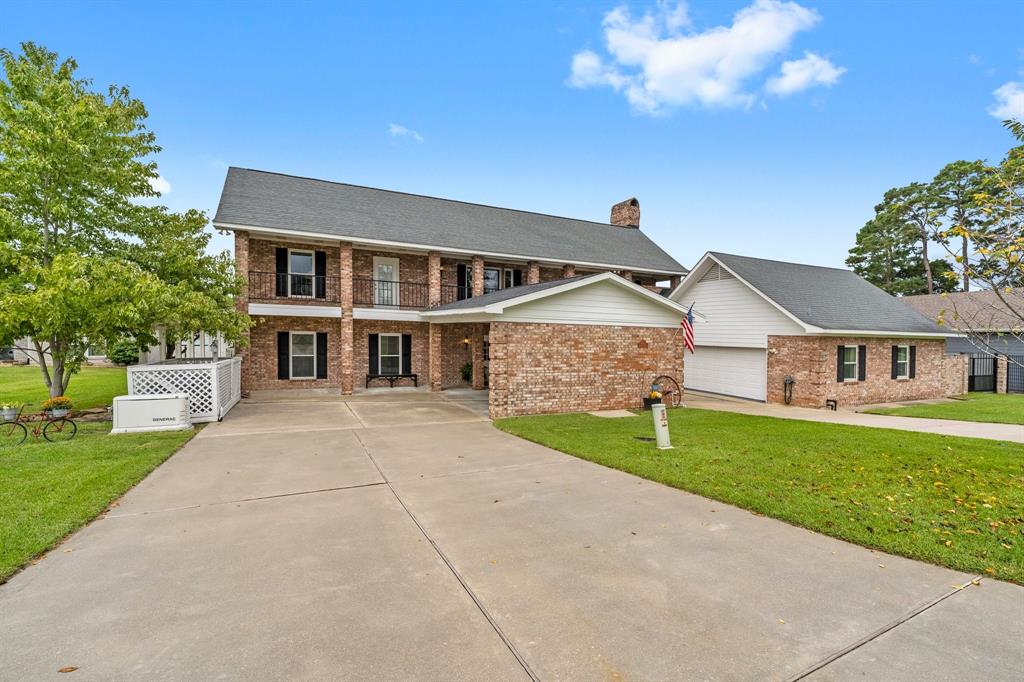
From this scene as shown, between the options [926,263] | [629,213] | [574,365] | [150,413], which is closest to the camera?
[150,413]

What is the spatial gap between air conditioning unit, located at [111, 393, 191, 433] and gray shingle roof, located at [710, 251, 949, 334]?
1711 cm

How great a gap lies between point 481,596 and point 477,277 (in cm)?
1542

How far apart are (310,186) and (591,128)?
1283 centimetres

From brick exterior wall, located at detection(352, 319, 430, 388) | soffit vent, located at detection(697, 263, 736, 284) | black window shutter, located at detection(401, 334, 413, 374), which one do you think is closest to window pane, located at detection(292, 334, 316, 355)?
brick exterior wall, located at detection(352, 319, 430, 388)

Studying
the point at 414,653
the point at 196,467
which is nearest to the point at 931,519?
the point at 414,653

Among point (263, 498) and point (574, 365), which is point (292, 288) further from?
point (263, 498)

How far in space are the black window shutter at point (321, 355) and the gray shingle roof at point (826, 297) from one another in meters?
15.5

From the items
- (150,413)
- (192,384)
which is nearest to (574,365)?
(192,384)

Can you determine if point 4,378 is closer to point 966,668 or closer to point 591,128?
point 591,128

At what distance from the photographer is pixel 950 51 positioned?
11.8 metres

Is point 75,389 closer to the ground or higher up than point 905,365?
closer to the ground

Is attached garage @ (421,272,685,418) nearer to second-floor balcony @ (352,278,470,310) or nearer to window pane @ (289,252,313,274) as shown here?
second-floor balcony @ (352,278,470,310)

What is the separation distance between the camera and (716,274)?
58.8ft

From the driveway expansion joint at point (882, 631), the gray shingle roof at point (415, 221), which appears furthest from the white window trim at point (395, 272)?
the driveway expansion joint at point (882, 631)
